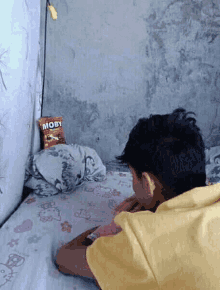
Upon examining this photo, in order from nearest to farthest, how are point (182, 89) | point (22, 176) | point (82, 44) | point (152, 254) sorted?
point (152, 254) < point (22, 176) < point (82, 44) < point (182, 89)

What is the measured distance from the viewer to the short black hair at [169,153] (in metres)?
0.62

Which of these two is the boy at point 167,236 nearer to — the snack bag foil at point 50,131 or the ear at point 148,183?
the ear at point 148,183

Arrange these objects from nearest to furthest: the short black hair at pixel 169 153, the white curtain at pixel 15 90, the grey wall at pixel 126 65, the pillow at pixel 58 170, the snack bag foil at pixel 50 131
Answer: the short black hair at pixel 169 153 < the white curtain at pixel 15 90 < the pillow at pixel 58 170 < the snack bag foil at pixel 50 131 < the grey wall at pixel 126 65

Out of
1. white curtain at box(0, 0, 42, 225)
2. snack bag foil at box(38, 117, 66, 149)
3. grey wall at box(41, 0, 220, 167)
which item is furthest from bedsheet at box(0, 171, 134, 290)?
grey wall at box(41, 0, 220, 167)

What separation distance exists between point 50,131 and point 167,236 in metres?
1.15

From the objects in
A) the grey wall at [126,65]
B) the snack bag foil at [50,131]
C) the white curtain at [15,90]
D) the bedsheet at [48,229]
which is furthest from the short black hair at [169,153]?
the grey wall at [126,65]

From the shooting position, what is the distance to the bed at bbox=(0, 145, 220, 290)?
0.67 meters

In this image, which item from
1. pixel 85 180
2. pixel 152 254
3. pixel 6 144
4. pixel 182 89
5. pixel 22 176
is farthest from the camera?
pixel 182 89

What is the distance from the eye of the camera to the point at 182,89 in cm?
167

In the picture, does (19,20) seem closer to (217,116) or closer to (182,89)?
(182,89)

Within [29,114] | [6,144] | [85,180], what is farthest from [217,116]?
[6,144]

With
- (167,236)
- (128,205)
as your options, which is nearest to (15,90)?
(128,205)

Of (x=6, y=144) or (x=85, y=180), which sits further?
(x=85, y=180)

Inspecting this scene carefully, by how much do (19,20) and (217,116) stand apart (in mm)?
1528
